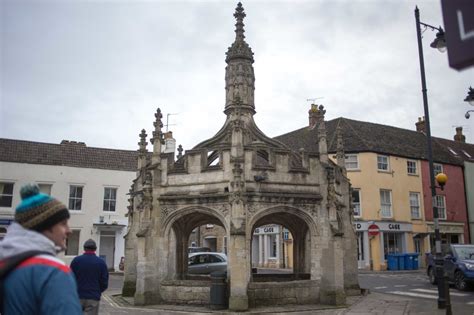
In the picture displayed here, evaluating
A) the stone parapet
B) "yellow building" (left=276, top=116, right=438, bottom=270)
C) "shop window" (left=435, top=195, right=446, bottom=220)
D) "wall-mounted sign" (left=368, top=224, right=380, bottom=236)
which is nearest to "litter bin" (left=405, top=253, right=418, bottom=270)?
"yellow building" (left=276, top=116, right=438, bottom=270)

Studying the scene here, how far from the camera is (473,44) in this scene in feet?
9.40

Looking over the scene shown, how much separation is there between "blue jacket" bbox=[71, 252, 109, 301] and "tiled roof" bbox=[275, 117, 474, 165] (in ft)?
81.8

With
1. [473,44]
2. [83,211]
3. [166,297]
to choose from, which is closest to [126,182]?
[83,211]

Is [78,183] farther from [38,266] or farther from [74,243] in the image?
[38,266]

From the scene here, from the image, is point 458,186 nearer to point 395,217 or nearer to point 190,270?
point 395,217

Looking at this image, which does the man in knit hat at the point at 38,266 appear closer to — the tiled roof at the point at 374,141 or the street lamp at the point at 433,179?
the street lamp at the point at 433,179

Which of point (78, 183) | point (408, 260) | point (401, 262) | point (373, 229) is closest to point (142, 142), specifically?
point (78, 183)

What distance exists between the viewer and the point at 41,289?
232 centimetres

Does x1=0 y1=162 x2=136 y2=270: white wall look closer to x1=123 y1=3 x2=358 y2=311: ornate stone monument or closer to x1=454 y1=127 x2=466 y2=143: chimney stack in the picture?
x1=123 y1=3 x2=358 y2=311: ornate stone monument

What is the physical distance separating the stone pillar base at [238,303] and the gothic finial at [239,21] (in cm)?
909

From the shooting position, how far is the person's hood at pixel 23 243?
246cm

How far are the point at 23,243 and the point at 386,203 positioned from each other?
32.1 meters

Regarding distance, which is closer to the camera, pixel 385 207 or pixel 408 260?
pixel 408 260

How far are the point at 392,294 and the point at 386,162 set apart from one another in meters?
17.2
